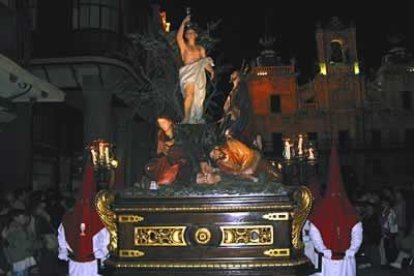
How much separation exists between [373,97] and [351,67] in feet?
9.36

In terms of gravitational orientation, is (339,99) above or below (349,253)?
above

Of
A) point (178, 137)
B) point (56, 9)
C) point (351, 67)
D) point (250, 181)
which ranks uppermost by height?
point (351, 67)

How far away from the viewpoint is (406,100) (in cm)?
4788

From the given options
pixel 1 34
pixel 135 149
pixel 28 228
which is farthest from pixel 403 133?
pixel 28 228

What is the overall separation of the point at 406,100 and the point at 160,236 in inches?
1722

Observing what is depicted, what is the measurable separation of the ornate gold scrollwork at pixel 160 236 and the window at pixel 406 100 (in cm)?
4325

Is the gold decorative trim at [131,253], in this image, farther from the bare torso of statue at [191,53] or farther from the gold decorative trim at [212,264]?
the bare torso of statue at [191,53]

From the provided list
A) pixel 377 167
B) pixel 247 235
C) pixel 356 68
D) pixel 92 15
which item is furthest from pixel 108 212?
pixel 356 68

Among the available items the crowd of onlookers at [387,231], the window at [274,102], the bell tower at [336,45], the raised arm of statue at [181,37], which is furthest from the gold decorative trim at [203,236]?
the bell tower at [336,45]

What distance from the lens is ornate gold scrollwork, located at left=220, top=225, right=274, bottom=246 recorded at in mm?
7152

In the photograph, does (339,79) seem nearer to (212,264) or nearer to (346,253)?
(346,253)

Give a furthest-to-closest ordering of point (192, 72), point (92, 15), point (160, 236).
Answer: point (92, 15) → point (192, 72) → point (160, 236)

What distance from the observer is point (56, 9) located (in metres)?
18.1

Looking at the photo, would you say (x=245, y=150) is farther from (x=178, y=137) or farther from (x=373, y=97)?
(x=373, y=97)
